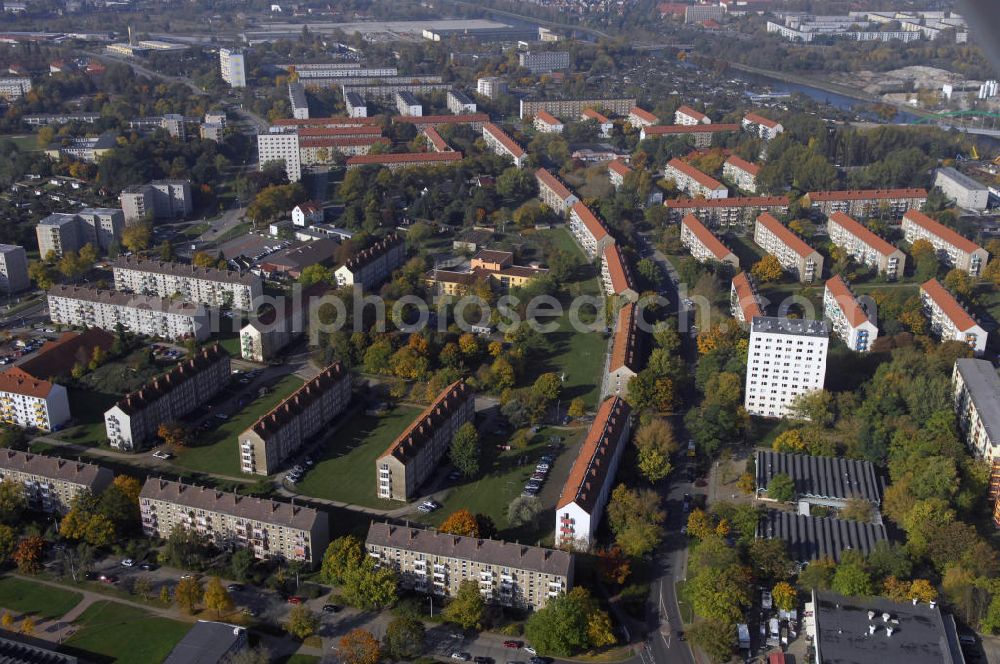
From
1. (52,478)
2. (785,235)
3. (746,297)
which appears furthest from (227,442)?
(785,235)

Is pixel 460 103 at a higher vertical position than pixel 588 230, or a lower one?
higher

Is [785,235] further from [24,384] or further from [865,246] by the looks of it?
[24,384]

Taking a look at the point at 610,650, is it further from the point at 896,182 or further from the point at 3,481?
the point at 896,182

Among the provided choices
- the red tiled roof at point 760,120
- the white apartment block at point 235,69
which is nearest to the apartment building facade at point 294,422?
the red tiled roof at point 760,120

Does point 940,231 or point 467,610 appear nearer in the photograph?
point 467,610

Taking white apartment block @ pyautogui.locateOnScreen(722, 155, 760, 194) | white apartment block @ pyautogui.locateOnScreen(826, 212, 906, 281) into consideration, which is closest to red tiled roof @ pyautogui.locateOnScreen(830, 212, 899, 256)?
→ white apartment block @ pyautogui.locateOnScreen(826, 212, 906, 281)

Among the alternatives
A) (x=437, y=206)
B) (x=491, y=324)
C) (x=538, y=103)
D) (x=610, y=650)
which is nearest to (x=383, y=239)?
(x=437, y=206)

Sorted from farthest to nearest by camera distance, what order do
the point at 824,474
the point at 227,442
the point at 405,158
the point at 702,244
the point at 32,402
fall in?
1. the point at 405,158
2. the point at 702,244
3. the point at 32,402
4. the point at 227,442
5. the point at 824,474
